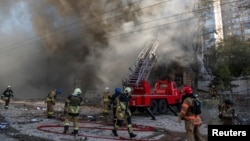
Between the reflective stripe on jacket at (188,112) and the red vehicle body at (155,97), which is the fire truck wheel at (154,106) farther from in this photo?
the reflective stripe on jacket at (188,112)

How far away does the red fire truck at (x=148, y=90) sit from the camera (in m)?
11.4

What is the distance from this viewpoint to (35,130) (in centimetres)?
795

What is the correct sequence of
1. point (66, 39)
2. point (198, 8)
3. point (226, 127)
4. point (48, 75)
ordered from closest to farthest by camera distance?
point (226, 127) < point (198, 8) < point (66, 39) < point (48, 75)

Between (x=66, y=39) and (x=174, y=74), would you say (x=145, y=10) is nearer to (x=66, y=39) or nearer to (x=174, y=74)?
(x=174, y=74)

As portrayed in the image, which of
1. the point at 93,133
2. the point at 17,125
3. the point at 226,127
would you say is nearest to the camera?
the point at 226,127

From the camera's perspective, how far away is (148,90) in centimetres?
1190

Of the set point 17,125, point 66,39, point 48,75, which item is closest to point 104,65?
point 66,39

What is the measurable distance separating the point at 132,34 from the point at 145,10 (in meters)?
1.49

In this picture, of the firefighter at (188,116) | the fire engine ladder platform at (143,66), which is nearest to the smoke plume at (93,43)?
the fire engine ladder platform at (143,66)

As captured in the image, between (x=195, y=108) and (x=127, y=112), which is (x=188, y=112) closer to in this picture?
(x=195, y=108)

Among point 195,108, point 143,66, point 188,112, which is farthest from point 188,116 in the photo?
point 143,66

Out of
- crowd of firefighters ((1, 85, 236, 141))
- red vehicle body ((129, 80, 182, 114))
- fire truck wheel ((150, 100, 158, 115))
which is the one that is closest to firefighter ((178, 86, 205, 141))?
crowd of firefighters ((1, 85, 236, 141))

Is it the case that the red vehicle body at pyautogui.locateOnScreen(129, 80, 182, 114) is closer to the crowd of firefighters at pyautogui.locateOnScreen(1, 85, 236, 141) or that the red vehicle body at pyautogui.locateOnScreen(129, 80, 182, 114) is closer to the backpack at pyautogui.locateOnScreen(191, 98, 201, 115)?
the crowd of firefighters at pyautogui.locateOnScreen(1, 85, 236, 141)

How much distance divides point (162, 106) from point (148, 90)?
113 cm
